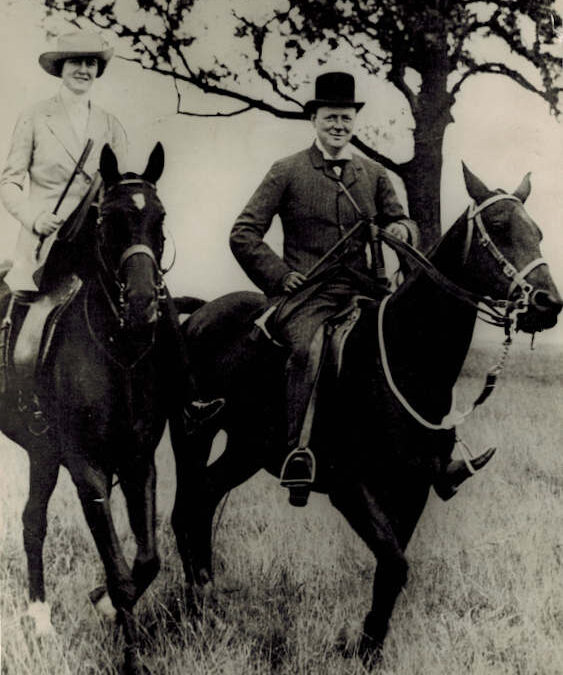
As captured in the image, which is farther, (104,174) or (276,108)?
(276,108)

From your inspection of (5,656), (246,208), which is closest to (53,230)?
(246,208)

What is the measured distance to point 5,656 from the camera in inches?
178

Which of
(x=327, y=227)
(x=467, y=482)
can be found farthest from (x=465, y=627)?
(x=327, y=227)

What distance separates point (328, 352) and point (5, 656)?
2.27 meters

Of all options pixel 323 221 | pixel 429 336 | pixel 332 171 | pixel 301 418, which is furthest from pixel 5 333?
pixel 429 336

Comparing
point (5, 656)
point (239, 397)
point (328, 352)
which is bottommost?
point (5, 656)

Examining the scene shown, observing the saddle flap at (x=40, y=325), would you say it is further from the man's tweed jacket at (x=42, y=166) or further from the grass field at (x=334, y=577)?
the grass field at (x=334, y=577)

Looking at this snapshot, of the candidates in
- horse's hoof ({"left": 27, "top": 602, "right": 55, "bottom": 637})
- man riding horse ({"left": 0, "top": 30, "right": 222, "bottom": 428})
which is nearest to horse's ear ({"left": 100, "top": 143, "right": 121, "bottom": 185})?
man riding horse ({"left": 0, "top": 30, "right": 222, "bottom": 428})

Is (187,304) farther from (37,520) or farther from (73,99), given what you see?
(37,520)

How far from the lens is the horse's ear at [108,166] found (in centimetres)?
406

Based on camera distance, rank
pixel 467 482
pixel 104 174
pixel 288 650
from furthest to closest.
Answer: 1. pixel 467 482
2. pixel 288 650
3. pixel 104 174

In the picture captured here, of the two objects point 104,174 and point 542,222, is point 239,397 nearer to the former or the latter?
point 104,174

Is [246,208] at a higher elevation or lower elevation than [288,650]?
higher

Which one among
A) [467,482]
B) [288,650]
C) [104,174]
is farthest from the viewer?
[467,482]
